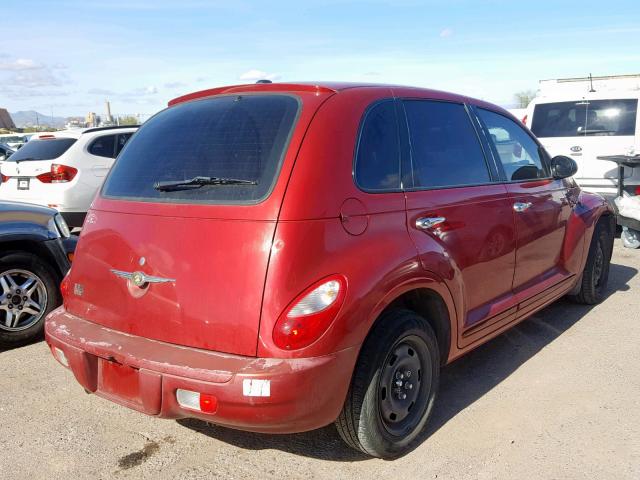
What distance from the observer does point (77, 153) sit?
8.70 m

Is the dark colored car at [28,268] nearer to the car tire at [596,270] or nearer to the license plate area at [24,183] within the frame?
the license plate area at [24,183]

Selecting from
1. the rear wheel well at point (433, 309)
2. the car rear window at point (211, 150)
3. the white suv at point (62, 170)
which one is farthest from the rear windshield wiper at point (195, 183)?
the white suv at point (62, 170)

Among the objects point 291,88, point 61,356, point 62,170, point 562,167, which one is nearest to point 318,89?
point 291,88

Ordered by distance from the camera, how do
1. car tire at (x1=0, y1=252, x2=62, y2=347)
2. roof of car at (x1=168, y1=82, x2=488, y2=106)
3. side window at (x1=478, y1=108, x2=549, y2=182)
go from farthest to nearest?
car tire at (x1=0, y1=252, x2=62, y2=347) → side window at (x1=478, y1=108, x2=549, y2=182) → roof of car at (x1=168, y1=82, x2=488, y2=106)

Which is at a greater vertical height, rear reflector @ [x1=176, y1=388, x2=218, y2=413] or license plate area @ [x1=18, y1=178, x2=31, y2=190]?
license plate area @ [x1=18, y1=178, x2=31, y2=190]

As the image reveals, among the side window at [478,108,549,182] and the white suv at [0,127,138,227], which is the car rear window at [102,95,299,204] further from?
the white suv at [0,127,138,227]

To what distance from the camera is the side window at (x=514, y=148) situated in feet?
13.4

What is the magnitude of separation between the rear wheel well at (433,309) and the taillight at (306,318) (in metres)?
0.60

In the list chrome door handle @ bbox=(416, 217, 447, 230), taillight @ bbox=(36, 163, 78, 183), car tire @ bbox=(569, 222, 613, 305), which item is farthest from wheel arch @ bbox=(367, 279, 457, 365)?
taillight @ bbox=(36, 163, 78, 183)

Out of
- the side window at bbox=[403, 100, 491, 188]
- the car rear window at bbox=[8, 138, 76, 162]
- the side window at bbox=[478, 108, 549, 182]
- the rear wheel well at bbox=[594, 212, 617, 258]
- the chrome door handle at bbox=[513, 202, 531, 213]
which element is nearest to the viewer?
the side window at bbox=[403, 100, 491, 188]

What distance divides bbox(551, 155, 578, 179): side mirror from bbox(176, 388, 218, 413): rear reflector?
3245 millimetres

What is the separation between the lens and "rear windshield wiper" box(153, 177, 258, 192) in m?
2.78

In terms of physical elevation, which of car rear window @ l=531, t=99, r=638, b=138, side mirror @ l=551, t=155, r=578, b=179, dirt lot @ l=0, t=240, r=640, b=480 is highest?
car rear window @ l=531, t=99, r=638, b=138

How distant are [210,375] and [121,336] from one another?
614 mm
